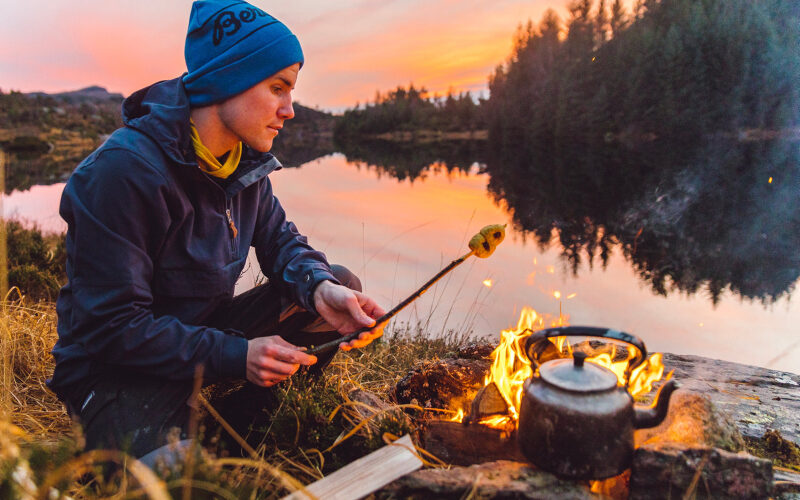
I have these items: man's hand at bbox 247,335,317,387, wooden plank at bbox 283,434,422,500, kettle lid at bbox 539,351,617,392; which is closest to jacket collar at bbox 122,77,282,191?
man's hand at bbox 247,335,317,387

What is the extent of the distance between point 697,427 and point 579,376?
1.81ft

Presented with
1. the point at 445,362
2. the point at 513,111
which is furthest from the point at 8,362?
the point at 513,111

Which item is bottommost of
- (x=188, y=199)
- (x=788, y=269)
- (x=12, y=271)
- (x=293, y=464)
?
(x=788, y=269)

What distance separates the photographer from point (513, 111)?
2456 inches

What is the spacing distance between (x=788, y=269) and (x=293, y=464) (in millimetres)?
9954

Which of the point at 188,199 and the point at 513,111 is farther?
the point at 513,111

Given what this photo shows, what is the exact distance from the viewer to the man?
6.75 feet

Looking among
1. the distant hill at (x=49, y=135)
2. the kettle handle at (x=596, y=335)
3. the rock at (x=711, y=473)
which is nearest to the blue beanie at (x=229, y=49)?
the kettle handle at (x=596, y=335)

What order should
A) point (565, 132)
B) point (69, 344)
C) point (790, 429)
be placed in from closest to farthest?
point (69, 344)
point (790, 429)
point (565, 132)

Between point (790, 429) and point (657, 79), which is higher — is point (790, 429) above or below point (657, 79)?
below

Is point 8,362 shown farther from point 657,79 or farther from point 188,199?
point 657,79

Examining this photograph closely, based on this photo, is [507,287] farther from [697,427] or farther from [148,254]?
[148,254]

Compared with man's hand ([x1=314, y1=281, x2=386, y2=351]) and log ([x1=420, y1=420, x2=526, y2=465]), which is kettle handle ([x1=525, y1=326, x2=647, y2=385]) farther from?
man's hand ([x1=314, y1=281, x2=386, y2=351])

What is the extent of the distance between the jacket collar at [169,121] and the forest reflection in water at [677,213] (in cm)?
742
